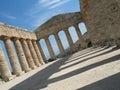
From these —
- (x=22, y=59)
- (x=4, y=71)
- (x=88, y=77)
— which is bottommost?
(x=88, y=77)

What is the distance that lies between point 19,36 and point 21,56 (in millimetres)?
3752

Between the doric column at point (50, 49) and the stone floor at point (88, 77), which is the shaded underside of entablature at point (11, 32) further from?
the stone floor at point (88, 77)

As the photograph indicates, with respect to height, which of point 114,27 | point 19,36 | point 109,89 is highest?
point 19,36

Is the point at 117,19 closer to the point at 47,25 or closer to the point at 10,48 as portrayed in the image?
the point at 10,48

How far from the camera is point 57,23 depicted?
42.3 metres

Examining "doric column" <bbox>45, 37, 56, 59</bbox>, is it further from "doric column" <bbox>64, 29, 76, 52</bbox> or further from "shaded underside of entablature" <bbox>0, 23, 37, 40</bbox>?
"shaded underside of entablature" <bbox>0, 23, 37, 40</bbox>

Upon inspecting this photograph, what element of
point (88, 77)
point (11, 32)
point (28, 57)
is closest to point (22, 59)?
point (28, 57)

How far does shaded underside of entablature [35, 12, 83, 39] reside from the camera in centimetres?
4153

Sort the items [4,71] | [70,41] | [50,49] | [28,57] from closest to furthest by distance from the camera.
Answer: [4,71] < [28,57] < [70,41] < [50,49]

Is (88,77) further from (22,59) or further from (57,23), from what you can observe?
(57,23)

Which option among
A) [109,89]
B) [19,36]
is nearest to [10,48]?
[19,36]

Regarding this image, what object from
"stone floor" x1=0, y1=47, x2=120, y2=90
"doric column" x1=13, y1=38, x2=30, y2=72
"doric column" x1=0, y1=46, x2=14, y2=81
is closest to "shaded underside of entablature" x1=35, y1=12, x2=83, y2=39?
"doric column" x1=13, y1=38, x2=30, y2=72

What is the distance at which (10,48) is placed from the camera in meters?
25.3

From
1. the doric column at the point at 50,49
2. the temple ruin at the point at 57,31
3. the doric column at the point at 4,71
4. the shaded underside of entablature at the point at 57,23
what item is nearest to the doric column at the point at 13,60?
the temple ruin at the point at 57,31
